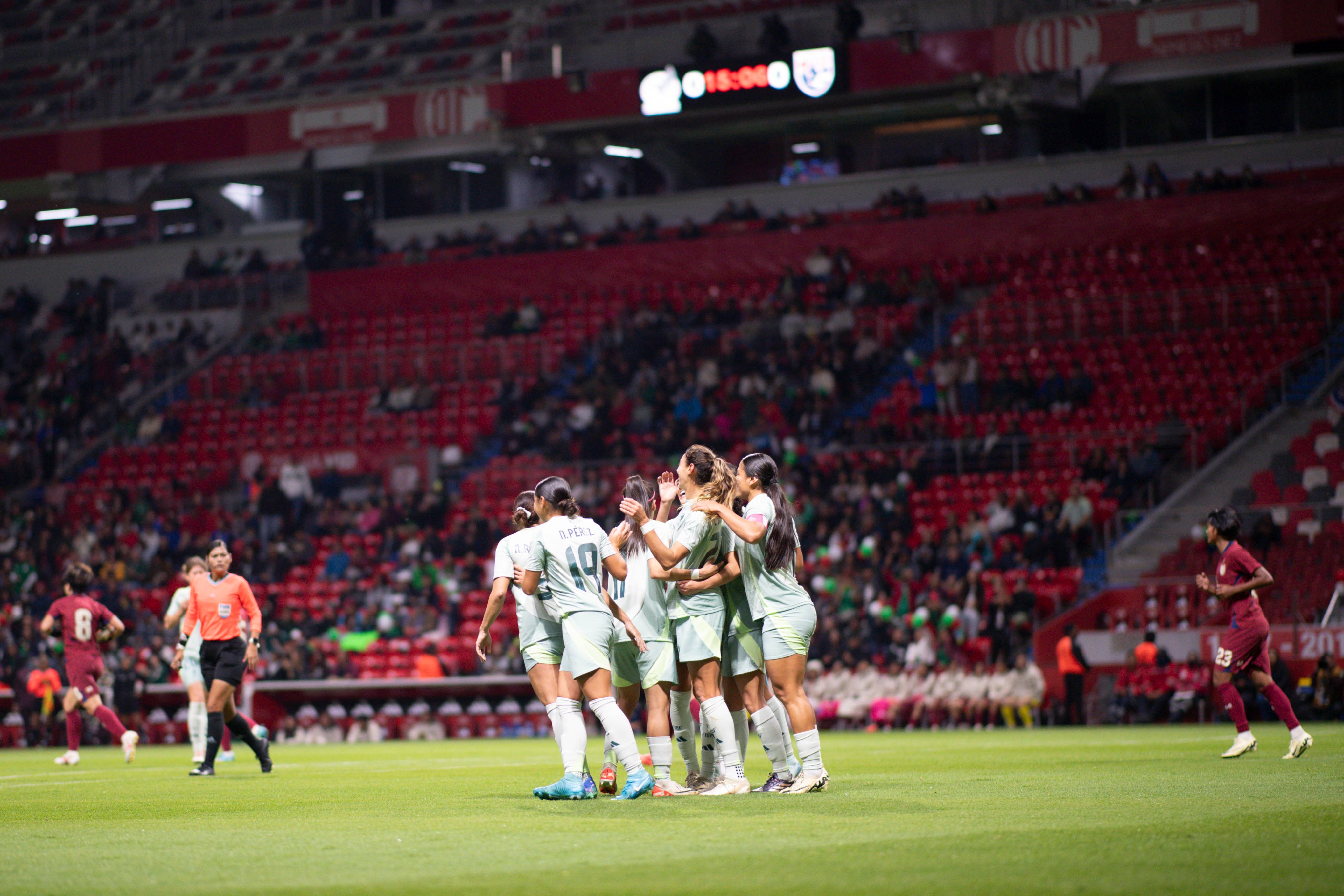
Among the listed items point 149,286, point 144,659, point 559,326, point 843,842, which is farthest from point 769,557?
point 149,286

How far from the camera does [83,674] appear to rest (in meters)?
19.2

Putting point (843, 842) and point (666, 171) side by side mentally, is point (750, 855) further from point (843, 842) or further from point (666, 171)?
point (666, 171)

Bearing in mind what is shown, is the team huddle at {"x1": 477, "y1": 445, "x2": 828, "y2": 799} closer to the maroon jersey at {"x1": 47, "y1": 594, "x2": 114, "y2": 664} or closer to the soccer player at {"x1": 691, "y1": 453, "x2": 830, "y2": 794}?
the soccer player at {"x1": 691, "y1": 453, "x2": 830, "y2": 794}

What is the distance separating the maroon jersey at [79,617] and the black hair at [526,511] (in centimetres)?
804

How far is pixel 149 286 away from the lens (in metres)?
46.7

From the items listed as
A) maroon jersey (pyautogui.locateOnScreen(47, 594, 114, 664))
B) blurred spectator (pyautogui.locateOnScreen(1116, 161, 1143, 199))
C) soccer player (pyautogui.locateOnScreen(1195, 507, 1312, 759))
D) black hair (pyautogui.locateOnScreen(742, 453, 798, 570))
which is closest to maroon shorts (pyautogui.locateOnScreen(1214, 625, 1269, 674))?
soccer player (pyautogui.locateOnScreen(1195, 507, 1312, 759))

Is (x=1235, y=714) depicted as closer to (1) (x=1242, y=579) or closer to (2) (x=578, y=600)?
(1) (x=1242, y=579)

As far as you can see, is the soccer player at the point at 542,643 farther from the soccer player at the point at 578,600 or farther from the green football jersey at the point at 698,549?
the green football jersey at the point at 698,549

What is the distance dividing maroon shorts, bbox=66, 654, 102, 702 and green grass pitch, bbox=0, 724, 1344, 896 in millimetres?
3400

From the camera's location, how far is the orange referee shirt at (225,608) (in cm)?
1619

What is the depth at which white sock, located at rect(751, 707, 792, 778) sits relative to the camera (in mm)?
11781

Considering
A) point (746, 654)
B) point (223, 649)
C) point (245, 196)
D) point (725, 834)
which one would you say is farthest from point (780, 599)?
point (245, 196)

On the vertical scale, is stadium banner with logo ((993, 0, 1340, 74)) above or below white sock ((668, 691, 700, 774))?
above

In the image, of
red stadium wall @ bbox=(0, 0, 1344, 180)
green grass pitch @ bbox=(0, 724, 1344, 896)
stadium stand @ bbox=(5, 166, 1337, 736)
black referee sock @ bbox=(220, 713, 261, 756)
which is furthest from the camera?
red stadium wall @ bbox=(0, 0, 1344, 180)
